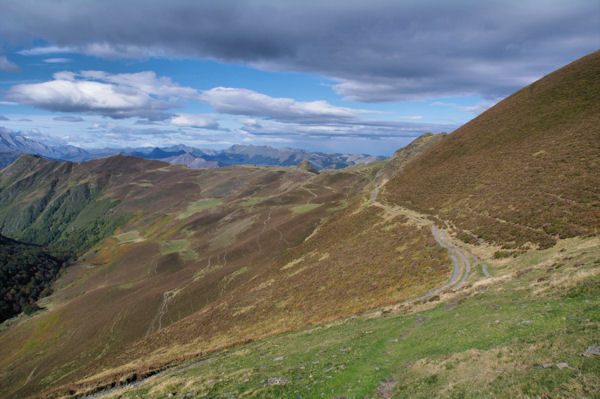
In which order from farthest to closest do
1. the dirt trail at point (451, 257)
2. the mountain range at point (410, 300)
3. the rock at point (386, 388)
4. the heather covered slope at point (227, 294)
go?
the heather covered slope at point (227, 294) → the dirt trail at point (451, 257) → the mountain range at point (410, 300) → the rock at point (386, 388)

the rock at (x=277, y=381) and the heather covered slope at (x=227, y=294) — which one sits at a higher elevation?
the rock at (x=277, y=381)

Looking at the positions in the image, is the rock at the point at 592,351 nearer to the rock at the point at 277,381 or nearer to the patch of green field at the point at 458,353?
the patch of green field at the point at 458,353

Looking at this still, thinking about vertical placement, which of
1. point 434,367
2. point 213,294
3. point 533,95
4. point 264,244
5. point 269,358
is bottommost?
point 213,294

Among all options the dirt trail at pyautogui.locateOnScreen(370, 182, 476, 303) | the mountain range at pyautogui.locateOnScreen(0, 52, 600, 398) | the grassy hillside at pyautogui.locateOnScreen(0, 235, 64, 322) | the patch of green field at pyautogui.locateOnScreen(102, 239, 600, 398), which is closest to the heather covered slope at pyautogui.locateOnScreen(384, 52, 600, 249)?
the mountain range at pyautogui.locateOnScreen(0, 52, 600, 398)

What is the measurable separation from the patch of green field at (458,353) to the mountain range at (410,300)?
4.1 inches

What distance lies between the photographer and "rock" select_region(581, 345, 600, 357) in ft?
31.3

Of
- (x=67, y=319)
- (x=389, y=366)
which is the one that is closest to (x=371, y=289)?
(x=389, y=366)

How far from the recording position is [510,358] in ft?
36.8

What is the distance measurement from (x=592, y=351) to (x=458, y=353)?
5.11 meters

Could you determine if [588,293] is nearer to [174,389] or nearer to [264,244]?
[174,389]

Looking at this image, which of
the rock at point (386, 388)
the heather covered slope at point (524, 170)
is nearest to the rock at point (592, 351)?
the rock at point (386, 388)

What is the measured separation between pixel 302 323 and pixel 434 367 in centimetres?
2132

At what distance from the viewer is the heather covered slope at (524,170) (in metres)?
33.0

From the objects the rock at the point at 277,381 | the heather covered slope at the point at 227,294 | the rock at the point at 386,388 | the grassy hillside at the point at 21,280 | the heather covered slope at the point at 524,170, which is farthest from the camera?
the grassy hillside at the point at 21,280
